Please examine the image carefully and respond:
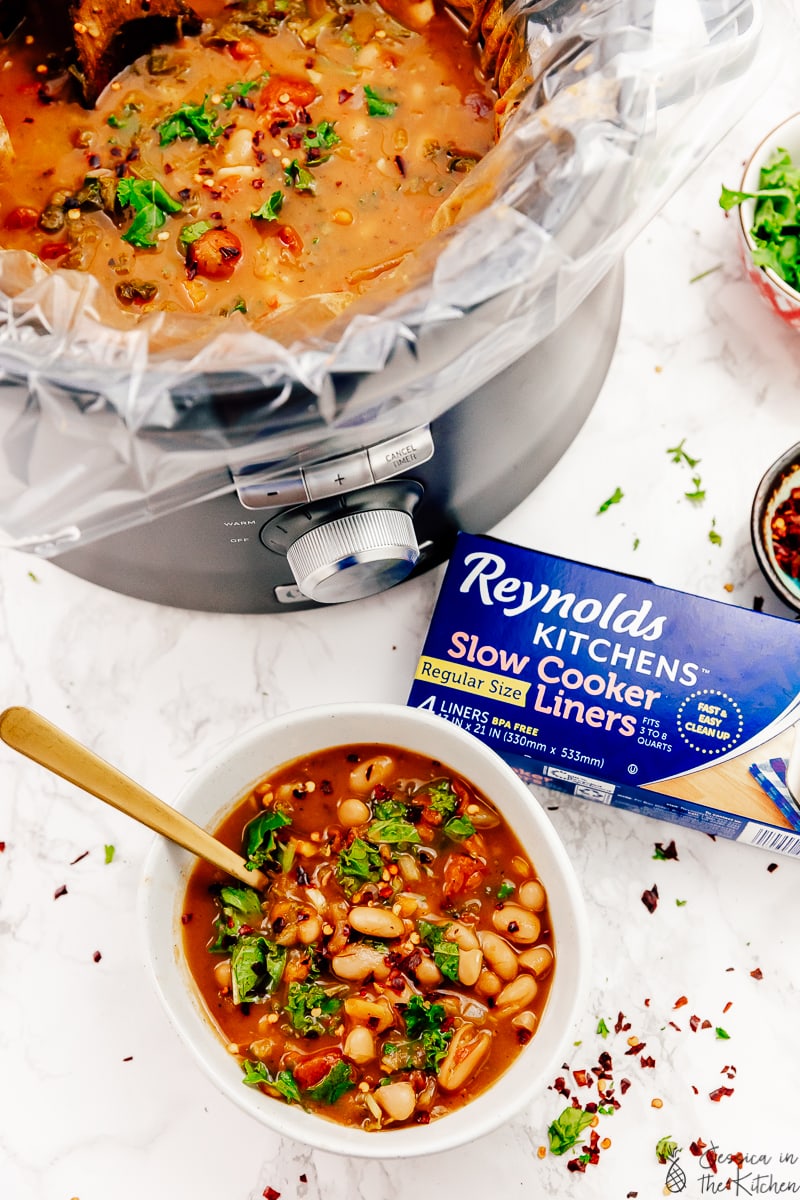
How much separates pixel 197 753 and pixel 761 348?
0.92 m

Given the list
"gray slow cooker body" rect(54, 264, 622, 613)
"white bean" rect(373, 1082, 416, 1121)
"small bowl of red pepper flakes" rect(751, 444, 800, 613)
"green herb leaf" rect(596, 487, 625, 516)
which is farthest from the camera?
"green herb leaf" rect(596, 487, 625, 516)

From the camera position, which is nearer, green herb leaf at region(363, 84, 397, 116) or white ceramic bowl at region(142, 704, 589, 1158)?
white ceramic bowl at region(142, 704, 589, 1158)

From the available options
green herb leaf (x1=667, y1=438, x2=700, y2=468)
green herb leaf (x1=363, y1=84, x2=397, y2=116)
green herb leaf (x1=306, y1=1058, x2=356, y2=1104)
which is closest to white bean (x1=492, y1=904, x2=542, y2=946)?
green herb leaf (x1=306, y1=1058, x2=356, y2=1104)

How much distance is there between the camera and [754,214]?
4.79 feet

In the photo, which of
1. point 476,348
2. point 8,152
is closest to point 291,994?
point 476,348

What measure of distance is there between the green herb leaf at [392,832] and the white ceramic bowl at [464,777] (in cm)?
9

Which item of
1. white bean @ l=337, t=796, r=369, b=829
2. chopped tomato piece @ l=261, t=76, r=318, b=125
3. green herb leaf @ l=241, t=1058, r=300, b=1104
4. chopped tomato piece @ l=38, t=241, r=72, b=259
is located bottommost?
green herb leaf @ l=241, t=1058, r=300, b=1104

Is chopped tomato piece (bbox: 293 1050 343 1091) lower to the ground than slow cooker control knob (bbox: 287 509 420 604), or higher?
lower

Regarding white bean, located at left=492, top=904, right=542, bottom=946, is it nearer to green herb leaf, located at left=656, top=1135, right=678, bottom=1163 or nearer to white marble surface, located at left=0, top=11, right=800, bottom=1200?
white marble surface, located at left=0, top=11, right=800, bottom=1200

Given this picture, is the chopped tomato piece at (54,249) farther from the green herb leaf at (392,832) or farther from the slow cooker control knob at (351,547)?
the green herb leaf at (392,832)

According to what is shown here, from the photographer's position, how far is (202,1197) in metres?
1.34

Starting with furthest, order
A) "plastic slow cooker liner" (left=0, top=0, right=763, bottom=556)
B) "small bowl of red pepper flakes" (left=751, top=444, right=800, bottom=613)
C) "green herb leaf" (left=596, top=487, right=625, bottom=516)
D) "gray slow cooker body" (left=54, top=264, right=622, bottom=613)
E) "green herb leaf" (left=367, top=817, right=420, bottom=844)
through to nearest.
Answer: "green herb leaf" (left=596, top=487, right=625, bottom=516) < "small bowl of red pepper flakes" (left=751, top=444, right=800, bottom=613) < "green herb leaf" (left=367, top=817, right=420, bottom=844) < "gray slow cooker body" (left=54, top=264, right=622, bottom=613) < "plastic slow cooker liner" (left=0, top=0, right=763, bottom=556)

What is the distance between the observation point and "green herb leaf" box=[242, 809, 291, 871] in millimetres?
1267

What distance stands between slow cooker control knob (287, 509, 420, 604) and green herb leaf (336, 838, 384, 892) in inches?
11.9
